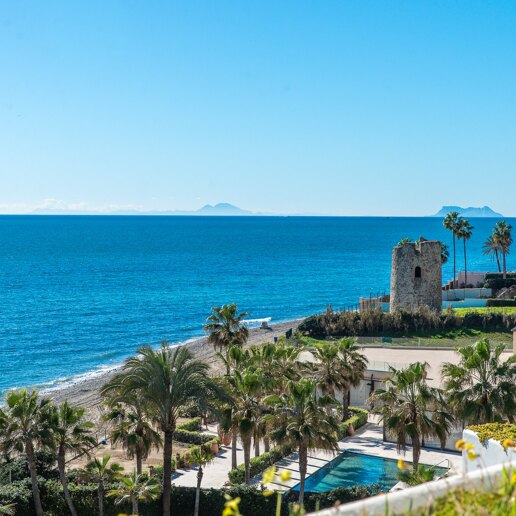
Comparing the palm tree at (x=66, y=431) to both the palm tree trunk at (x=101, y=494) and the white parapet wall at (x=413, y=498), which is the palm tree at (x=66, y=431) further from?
the white parapet wall at (x=413, y=498)

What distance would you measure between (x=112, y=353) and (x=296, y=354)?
36.8 metres

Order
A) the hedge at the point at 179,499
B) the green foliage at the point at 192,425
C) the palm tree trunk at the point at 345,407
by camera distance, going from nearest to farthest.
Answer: the hedge at the point at 179,499, the palm tree trunk at the point at 345,407, the green foliage at the point at 192,425

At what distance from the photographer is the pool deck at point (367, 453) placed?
1094 inches

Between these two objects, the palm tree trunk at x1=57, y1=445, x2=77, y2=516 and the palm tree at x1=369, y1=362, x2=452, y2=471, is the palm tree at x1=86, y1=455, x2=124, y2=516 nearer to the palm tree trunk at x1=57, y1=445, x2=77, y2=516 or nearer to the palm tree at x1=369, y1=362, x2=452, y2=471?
the palm tree trunk at x1=57, y1=445, x2=77, y2=516

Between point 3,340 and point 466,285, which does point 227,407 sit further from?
point 466,285

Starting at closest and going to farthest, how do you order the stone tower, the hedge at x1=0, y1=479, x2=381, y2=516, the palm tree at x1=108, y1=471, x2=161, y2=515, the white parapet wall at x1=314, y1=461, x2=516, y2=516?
the white parapet wall at x1=314, y1=461, x2=516, y2=516, the palm tree at x1=108, y1=471, x2=161, y2=515, the hedge at x1=0, y1=479, x2=381, y2=516, the stone tower

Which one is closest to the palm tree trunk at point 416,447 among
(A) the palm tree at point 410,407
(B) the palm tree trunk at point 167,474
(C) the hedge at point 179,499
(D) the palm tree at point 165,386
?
(A) the palm tree at point 410,407

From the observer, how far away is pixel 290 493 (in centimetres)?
2480

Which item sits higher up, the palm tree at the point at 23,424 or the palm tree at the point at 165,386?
the palm tree at the point at 165,386

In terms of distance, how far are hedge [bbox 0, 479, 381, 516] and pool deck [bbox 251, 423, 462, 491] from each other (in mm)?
2343

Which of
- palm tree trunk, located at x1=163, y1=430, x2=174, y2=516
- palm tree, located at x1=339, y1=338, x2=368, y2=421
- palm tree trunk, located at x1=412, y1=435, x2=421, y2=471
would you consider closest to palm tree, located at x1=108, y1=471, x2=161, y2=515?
palm tree trunk, located at x1=163, y1=430, x2=174, y2=516

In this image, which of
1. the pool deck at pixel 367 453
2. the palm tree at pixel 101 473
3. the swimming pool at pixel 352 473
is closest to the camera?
the palm tree at pixel 101 473

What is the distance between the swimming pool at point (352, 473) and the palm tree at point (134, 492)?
19.3ft

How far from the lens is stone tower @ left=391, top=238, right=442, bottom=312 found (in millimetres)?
53562
